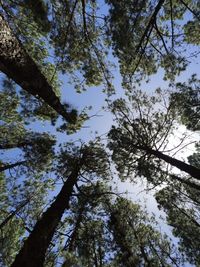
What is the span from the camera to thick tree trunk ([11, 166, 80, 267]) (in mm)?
5566

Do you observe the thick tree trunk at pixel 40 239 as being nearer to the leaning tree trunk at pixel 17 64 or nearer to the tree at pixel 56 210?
the tree at pixel 56 210

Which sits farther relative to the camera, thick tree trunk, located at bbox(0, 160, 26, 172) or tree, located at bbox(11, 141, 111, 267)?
thick tree trunk, located at bbox(0, 160, 26, 172)

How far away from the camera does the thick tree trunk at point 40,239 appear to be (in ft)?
18.3

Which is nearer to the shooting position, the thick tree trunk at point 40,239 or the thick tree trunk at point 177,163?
the thick tree trunk at point 40,239

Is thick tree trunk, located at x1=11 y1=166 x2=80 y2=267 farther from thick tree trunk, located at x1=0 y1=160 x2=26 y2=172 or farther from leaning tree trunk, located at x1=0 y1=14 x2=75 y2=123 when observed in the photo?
thick tree trunk, located at x1=0 y1=160 x2=26 y2=172

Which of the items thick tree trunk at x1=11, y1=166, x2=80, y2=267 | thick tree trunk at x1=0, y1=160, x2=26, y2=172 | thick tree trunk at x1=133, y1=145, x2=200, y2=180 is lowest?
thick tree trunk at x1=11, y1=166, x2=80, y2=267

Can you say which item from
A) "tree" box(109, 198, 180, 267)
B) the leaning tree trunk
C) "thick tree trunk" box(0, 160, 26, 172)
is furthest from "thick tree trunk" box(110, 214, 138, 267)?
the leaning tree trunk

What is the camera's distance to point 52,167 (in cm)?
1333

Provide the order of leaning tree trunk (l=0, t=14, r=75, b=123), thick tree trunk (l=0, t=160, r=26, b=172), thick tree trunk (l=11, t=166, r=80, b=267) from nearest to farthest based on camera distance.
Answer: leaning tree trunk (l=0, t=14, r=75, b=123) → thick tree trunk (l=11, t=166, r=80, b=267) → thick tree trunk (l=0, t=160, r=26, b=172)

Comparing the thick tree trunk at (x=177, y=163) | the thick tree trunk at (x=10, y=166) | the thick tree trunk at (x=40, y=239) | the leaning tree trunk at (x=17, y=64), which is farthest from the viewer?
the thick tree trunk at (x=10, y=166)

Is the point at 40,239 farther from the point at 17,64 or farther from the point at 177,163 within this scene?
the point at 177,163

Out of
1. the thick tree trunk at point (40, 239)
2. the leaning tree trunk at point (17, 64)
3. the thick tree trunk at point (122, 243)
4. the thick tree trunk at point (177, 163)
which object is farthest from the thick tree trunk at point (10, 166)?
the leaning tree trunk at point (17, 64)

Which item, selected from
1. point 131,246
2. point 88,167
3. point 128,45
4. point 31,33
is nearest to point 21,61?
point 128,45

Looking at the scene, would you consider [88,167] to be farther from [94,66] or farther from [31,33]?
[31,33]
